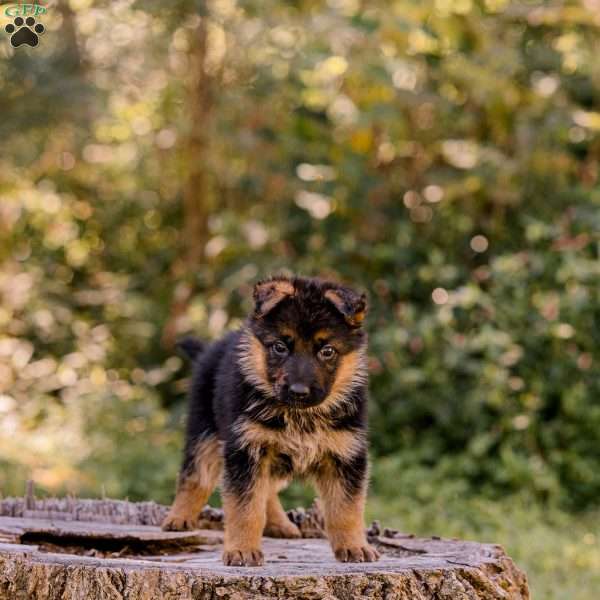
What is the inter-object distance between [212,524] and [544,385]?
4338 mm

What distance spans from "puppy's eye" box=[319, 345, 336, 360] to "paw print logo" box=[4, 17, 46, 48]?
4786mm

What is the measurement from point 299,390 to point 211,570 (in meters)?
0.83

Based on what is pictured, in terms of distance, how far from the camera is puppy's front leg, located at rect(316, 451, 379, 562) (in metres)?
4.21

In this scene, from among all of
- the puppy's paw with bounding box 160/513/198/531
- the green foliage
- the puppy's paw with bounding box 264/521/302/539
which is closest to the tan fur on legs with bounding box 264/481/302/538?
the puppy's paw with bounding box 264/521/302/539

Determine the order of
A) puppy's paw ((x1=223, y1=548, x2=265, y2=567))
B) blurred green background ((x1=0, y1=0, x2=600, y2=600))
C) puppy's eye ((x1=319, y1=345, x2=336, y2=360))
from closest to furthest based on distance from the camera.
Result: puppy's paw ((x1=223, y1=548, x2=265, y2=567)) → puppy's eye ((x1=319, y1=345, x2=336, y2=360)) → blurred green background ((x1=0, y1=0, x2=600, y2=600))

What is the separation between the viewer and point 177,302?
1047 centimetres

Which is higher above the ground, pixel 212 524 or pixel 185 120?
pixel 212 524

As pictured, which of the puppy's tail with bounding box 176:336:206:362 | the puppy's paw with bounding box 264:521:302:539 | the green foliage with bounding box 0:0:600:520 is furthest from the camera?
the green foliage with bounding box 0:0:600:520

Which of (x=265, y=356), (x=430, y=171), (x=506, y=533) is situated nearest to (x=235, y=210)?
(x=430, y=171)

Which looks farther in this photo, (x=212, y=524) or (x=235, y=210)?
(x=235, y=210)

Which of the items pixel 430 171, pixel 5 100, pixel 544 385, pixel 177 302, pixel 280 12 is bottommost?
pixel 177 302

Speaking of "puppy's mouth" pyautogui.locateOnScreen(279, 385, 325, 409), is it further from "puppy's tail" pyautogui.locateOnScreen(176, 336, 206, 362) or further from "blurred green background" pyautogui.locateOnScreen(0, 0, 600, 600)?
"blurred green background" pyautogui.locateOnScreen(0, 0, 600, 600)

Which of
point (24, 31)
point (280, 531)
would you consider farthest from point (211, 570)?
point (24, 31)

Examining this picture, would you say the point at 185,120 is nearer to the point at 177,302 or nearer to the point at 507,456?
the point at 177,302
